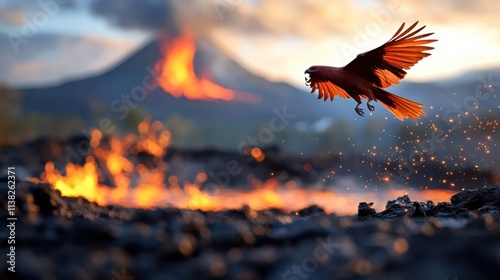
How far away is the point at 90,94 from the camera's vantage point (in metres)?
60.9

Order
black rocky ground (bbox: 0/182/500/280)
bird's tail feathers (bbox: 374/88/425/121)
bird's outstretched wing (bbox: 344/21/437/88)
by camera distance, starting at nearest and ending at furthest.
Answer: black rocky ground (bbox: 0/182/500/280), bird's outstretched wing (bbox: 344/21/437/88), bird's tail feathers (bbox: 374/88/425/121)

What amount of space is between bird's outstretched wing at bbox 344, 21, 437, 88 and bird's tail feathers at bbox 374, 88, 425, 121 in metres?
0.16

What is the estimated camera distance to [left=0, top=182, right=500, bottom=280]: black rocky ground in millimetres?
4258

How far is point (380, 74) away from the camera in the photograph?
8.59m

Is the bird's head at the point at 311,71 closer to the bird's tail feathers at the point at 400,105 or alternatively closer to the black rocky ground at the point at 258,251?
the bird's tail feathers at the point at 400,105

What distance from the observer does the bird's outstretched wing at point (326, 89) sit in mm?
9141

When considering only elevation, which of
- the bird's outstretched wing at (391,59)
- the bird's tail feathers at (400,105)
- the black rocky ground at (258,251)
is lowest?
the black rocky ground at (258,251)

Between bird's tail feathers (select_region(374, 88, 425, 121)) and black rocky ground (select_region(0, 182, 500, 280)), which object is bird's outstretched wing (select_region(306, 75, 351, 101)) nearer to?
bird's tail feathers (select_region(374, 88, 425, 121))

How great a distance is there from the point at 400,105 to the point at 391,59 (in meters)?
0.90

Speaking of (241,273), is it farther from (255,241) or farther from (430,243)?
(430,243)

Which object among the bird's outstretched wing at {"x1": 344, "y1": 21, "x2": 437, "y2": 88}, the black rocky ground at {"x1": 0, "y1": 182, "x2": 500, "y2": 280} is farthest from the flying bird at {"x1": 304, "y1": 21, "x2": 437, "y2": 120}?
the black rocky ground at {"x1": 0, "y1": 182, "x2": 500, "y2": 280}

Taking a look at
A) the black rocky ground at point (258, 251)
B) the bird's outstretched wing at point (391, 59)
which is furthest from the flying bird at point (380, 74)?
the black rocky ground at point (258, 251)

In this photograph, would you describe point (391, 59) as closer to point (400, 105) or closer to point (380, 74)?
point (380, 74)

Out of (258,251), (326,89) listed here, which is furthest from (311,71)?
(258,251)
